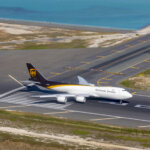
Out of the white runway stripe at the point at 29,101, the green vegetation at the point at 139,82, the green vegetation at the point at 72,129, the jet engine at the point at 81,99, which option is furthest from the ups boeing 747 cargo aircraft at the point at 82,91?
the green vegetation at the point at 139,82

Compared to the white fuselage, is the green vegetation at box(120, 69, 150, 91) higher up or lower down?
higher up

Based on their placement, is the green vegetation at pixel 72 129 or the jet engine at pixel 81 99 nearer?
the green vegetation at pixel 72 129

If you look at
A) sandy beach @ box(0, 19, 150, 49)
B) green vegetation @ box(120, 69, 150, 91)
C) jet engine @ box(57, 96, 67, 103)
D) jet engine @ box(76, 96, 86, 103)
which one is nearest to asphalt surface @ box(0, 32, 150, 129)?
jet engine @ box(76, 96, 86, 103)

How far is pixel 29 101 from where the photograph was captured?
256 ft

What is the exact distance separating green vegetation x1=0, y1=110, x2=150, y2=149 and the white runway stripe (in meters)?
6.11

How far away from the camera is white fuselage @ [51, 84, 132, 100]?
73188 millimetres

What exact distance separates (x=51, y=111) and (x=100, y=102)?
39.0 ft

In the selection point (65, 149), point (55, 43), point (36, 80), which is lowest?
point (65, 149)

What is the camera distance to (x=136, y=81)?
304 ft

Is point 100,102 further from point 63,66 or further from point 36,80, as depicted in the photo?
point 63,66

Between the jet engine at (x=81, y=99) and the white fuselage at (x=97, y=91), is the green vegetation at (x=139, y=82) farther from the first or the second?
the jet engine at (x=81, y=99)

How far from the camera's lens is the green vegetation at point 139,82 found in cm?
8838

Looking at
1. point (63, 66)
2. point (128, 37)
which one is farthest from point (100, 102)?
point (128, 37)

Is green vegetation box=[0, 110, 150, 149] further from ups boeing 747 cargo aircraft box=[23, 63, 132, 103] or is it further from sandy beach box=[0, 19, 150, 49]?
sandy beach box=[0, 19, 150, 49]
